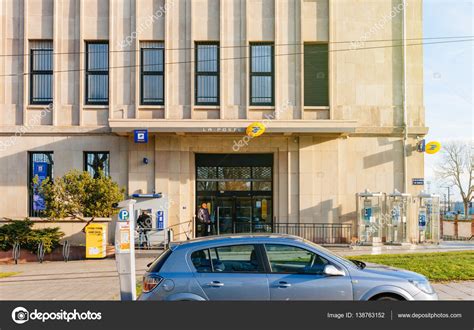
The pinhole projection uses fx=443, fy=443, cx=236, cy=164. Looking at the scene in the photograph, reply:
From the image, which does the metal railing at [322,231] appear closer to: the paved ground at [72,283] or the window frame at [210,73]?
the paved ground at [72,283]

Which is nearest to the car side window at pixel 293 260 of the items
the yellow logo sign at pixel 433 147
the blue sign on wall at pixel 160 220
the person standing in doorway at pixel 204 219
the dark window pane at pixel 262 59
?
the person standing in doorway at pixel 204 219

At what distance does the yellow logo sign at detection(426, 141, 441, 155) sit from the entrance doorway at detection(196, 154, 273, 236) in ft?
21.8

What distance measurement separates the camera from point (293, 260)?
21.4 ft

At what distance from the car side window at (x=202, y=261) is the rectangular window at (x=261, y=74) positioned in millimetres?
13222

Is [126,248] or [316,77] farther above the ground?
[316,77]

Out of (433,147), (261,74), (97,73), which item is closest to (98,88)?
(97,73)

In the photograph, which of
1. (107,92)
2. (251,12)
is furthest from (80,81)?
(251,12)

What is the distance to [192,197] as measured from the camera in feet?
63.6
